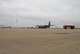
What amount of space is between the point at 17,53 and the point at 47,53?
1748 mm

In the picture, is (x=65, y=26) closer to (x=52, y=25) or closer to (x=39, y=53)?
(x=52, y=25)

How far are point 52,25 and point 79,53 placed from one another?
490ft

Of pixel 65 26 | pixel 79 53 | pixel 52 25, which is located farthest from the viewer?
pixel 52 25

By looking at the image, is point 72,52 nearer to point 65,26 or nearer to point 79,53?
point 79,53

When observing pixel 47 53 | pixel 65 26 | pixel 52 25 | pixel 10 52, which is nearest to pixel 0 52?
pixel 10 52

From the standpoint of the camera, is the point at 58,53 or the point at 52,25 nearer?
the point at 58,53

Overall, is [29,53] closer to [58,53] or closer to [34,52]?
[34,52]

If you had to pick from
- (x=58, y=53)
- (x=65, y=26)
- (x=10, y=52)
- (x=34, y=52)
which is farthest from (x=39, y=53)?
(x=65, y=26)

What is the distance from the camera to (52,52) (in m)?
10.6

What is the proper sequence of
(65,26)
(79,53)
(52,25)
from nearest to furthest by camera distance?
(79,53) → (65,26) → (52,25)

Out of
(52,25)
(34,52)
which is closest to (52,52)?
(34,52)

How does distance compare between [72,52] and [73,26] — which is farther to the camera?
[73,26]

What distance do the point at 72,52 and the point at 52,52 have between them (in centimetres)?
119

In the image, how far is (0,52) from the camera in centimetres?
1064
